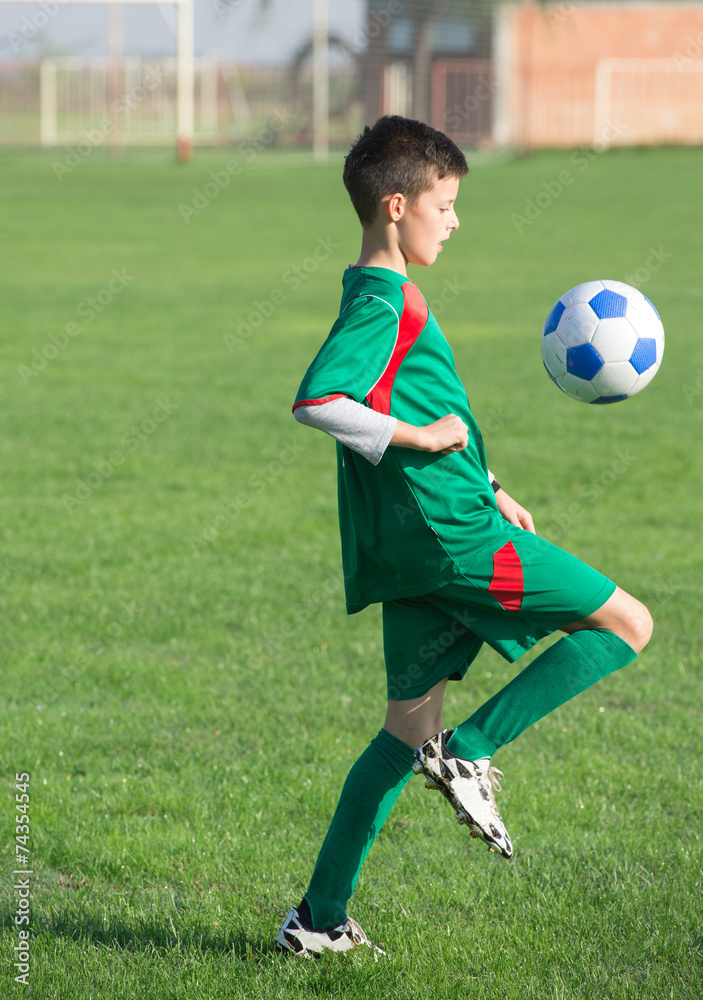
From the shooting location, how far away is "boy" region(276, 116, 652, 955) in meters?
2.43

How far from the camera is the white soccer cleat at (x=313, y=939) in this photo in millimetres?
2719

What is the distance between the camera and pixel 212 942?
111 inches

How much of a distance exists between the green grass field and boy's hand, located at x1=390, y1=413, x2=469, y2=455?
3.98 ft

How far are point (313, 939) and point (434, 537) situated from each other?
3.29 ft

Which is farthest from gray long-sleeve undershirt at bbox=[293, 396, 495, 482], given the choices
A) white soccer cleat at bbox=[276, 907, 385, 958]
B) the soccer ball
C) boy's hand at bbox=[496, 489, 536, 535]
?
white soccer cleat at bbox=[276, 907, 385, 958]

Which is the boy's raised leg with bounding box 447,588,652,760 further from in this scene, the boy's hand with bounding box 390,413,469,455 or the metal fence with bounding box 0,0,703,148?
the metal fence with bounding box 0,0,703,148

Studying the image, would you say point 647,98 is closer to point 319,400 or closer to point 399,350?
point 399,350

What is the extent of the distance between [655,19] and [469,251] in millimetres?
28029

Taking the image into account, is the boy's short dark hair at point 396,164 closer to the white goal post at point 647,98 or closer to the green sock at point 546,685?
the green sock at point 546,685

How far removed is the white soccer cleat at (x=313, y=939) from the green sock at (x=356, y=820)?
0.07 ft

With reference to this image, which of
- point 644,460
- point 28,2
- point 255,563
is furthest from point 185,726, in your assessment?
point 28,2

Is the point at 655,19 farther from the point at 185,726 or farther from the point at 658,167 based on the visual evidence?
the point at 185,726

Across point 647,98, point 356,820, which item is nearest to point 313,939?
point 356,820

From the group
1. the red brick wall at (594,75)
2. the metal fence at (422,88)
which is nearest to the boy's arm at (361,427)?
the metal fence at (422,88)
